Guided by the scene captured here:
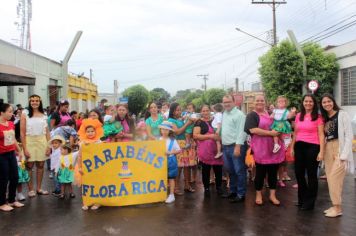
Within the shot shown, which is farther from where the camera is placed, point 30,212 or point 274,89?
point 274,89

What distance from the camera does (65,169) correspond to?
6984 millimetres

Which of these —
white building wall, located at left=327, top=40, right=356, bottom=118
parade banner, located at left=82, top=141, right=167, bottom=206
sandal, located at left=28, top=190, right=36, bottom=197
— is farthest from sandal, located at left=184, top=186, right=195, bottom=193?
white building wall, located at left=327, top=40, right=356, bottom=118

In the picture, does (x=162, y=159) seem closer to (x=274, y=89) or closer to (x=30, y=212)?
(x=30, y=212)

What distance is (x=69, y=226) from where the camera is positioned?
532 cm

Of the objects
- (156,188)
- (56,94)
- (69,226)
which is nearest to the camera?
(69,226)

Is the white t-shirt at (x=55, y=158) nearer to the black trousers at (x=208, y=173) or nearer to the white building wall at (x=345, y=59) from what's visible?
the black trousers at (x=208, y=173)

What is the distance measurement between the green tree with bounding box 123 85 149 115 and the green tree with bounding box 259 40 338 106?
2759 cm

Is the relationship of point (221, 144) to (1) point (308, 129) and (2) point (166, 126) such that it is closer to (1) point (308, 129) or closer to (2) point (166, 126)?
(2) point (166, 126)

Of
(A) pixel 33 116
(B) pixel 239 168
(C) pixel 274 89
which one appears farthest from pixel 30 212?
(C) pixel 274 89

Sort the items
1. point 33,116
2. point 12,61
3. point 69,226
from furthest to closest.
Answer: point 12,61 → point 33,116 → point 69,226

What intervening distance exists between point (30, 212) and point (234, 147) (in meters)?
3.50

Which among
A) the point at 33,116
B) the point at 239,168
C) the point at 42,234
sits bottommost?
the point at 42,234

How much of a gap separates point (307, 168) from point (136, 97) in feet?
137

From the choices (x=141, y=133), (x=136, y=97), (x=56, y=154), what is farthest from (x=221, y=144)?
(x=136, y=97)
